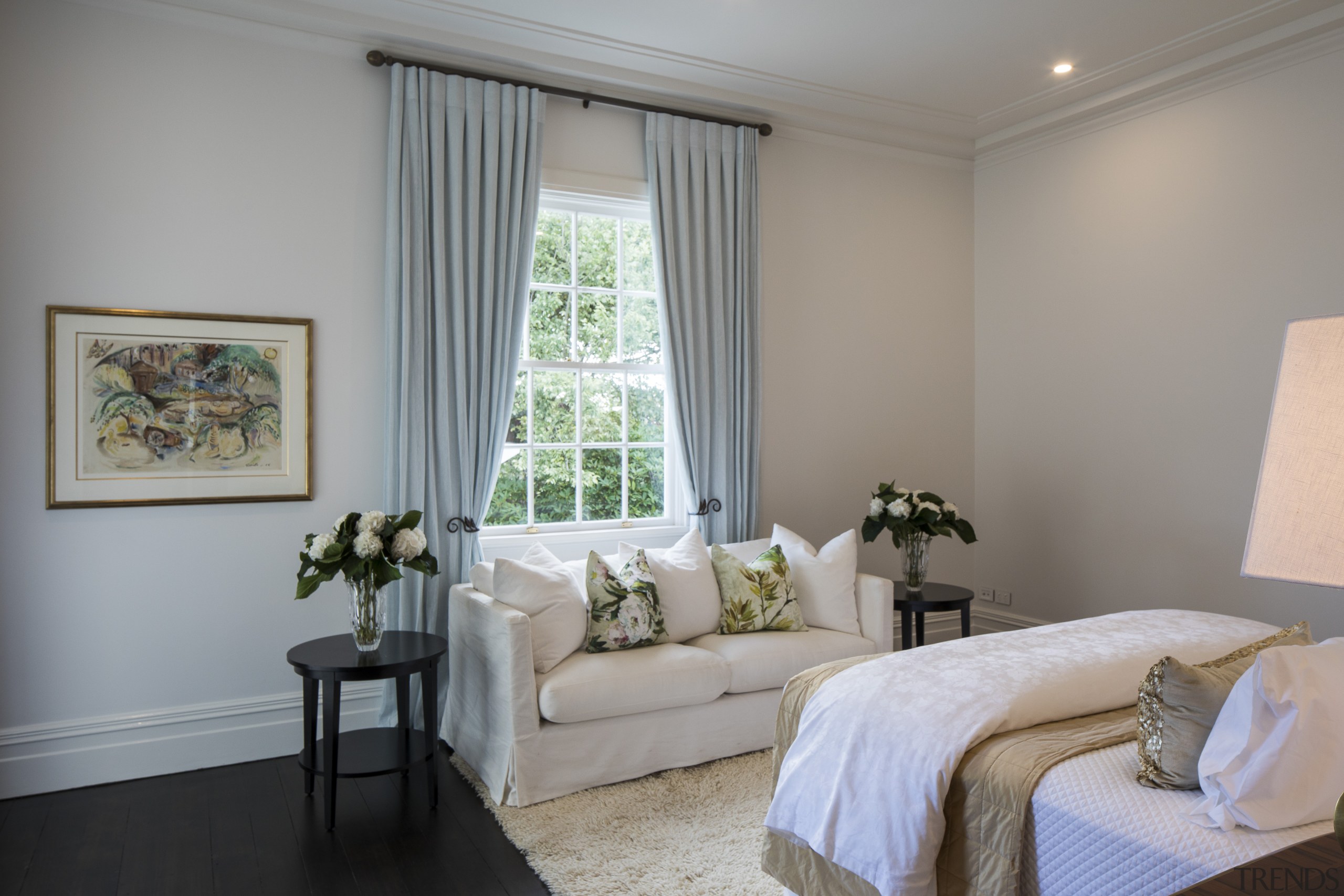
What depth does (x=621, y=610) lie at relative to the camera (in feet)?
11.8

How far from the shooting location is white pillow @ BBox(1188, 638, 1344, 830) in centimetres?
154

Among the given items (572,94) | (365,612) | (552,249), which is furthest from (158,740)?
(572,94)

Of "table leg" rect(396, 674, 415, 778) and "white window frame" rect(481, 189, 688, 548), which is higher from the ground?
"white window frame" rect(481, 189, 688, 548)

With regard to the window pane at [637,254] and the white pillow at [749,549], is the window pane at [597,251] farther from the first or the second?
the white pillow at [749,549]

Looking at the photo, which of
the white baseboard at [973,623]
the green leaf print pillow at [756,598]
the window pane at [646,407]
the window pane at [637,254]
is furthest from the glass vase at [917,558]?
the window pane at [637,254]

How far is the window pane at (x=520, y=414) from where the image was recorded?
4.33 metres

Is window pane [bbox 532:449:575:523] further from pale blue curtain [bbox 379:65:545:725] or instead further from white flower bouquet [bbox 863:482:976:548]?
white flower bouquet [bbox 863:482:976:548]

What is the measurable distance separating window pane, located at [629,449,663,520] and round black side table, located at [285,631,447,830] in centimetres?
145

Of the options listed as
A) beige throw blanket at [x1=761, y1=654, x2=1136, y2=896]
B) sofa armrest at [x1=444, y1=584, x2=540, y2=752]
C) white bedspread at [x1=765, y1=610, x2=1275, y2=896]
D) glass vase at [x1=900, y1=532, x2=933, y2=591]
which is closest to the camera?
beige throw blanket at [x1=761, y1=654, x2=1136, y2=896]

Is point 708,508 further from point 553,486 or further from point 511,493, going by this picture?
point 511,493

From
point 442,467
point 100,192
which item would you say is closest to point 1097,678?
point 442,467

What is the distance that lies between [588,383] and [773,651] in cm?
171

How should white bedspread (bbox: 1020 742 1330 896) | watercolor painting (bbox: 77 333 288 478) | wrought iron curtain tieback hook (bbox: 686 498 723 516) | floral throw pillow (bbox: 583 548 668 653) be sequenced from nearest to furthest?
white bedspread (bbox: 1020 742 1330 896)
watercolor painting (bbox: 77 333 288 478)
floral throw pillow (bbox: 583 548 668 653)
wrought iron curtain tieback hook (bbox: 686 498 723 516)

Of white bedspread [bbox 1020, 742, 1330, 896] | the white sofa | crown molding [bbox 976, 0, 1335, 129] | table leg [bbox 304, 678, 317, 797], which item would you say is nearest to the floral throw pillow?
the white sofa
